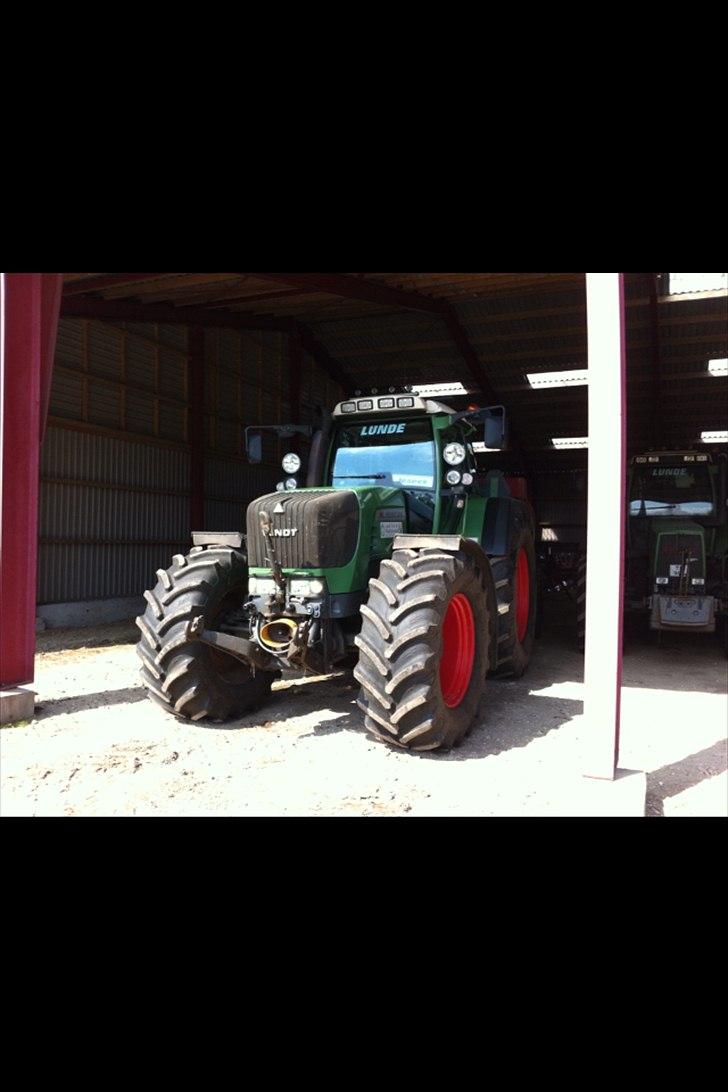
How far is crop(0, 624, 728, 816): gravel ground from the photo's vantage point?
4230mm

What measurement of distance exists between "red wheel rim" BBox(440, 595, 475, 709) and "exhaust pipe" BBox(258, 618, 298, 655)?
1160mm

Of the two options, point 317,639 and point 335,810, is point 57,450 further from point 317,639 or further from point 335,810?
point 335,810

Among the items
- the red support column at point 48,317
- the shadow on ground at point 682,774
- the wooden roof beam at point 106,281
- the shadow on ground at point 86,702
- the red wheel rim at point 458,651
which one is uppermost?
the wooden roof beam at point 106,281

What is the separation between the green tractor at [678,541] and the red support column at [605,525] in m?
5.46

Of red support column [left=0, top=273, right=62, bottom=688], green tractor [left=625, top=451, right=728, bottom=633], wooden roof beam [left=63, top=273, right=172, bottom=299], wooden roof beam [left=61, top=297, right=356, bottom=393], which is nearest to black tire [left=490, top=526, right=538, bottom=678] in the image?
green tractor [left=625, top=451, right=728, bottom=633]

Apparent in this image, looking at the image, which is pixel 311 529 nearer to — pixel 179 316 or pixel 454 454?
pixel 454 454

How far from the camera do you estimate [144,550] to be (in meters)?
13.3

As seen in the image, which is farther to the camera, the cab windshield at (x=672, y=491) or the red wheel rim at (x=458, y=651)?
the cab windshield at (x=672, y=491)

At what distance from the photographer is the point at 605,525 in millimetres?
Answer: 4207

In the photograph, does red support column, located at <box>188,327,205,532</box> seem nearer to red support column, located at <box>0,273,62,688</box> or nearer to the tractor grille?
red support column, located at <box>0,273,62,688</box>

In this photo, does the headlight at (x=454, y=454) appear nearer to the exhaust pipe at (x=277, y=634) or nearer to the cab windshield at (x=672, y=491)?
the exhaust pipe at (x=277, y=634)

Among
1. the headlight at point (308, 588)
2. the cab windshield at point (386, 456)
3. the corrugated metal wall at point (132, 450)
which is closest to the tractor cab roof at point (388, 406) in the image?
the cab windshield at point (386, 456)

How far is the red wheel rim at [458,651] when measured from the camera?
18.5 ft

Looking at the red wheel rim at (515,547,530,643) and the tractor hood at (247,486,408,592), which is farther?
the red wheel rim at (515,547,530,643)
